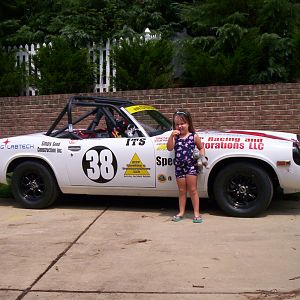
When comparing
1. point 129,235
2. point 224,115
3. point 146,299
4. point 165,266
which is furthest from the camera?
point 224,115

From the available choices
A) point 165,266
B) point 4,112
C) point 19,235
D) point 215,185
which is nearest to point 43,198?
point 19,235

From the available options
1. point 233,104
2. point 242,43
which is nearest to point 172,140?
point 233,104

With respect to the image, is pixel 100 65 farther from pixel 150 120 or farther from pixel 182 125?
pixel 182 125

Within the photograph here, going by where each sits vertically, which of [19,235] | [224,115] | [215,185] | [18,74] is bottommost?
[19,235]

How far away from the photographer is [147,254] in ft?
17.1

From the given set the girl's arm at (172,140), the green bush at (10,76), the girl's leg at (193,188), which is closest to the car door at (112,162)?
the girl's arm at (172,140)

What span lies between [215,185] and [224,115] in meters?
4.41

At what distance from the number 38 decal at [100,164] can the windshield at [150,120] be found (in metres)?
0.64

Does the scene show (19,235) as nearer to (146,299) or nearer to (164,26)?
(146,299)

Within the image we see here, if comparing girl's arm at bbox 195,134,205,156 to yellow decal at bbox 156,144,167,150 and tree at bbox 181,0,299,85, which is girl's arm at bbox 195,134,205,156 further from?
tree at bbox 181,0,299,85

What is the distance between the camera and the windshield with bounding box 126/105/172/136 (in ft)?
23.7

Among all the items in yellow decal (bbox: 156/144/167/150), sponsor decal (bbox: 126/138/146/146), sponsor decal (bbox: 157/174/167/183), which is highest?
sponsor decal (bbox: 126/138/146/146)

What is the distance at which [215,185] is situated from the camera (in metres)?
6.65

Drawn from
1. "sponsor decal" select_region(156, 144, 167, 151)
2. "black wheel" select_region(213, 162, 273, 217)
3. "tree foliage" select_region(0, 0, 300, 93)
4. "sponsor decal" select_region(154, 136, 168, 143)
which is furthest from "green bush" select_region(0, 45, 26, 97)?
"black wheel" select_region(213, 162, 273, 217)
